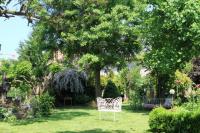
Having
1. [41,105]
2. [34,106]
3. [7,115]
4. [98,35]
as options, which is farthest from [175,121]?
[98,35]

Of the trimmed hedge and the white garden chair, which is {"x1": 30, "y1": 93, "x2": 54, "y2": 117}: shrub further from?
the trimmed hedge

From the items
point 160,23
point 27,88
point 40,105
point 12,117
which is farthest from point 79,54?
point 160,23

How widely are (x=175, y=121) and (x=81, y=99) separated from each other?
22.6m

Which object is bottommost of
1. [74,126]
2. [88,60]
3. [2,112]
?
[74,126]

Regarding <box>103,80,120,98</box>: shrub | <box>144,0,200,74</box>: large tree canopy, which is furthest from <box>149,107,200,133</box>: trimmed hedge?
<box>103,80,120,98</box>: shrub

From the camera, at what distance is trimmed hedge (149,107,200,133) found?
1332cm

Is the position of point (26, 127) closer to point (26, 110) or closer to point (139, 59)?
point (26, 110)

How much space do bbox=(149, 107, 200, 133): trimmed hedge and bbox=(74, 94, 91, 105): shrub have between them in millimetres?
20994

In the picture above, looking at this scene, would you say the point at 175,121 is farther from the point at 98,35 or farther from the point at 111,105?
the point at 98,35

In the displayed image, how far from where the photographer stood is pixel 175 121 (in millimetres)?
14211

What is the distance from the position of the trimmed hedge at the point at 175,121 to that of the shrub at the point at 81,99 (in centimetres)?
2099

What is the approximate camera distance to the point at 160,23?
10547 mm

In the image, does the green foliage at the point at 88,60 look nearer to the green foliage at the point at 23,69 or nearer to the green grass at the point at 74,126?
the green foliage at the point at 23,69

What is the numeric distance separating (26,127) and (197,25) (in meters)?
10.8
